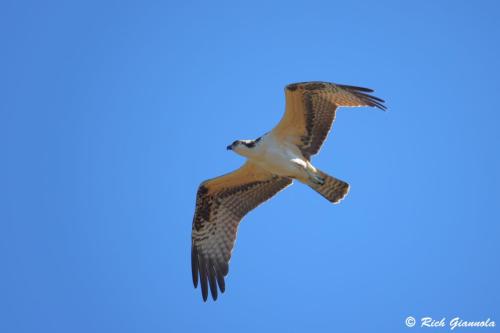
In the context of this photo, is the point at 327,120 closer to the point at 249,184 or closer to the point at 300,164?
the point at 300,164

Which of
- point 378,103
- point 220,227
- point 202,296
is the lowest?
point 202,296

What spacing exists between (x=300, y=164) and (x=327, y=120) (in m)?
0.79

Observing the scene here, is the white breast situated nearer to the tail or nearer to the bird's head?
the bird's head

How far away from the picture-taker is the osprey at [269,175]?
10.8m

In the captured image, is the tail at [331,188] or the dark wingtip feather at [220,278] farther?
the dark wingtip feather at [220,278]

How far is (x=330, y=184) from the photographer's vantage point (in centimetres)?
1125

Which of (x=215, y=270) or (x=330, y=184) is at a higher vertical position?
(x=330, y=184)

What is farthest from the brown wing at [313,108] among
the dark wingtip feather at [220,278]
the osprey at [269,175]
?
the dark wingtip feather at [220,278]

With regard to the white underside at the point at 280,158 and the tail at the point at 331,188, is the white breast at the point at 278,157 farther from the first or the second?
the tail at the point at 331,188

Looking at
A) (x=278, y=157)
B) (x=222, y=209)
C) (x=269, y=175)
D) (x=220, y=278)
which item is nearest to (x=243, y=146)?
(x=278, y=157)

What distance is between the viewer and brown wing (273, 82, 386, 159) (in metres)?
10.7

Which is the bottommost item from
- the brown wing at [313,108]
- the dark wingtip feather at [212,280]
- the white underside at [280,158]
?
the dark wingtip feather at [212,280]

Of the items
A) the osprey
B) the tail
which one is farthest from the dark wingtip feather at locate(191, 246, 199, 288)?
the tail

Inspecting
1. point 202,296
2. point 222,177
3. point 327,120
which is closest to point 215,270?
point 202,296
